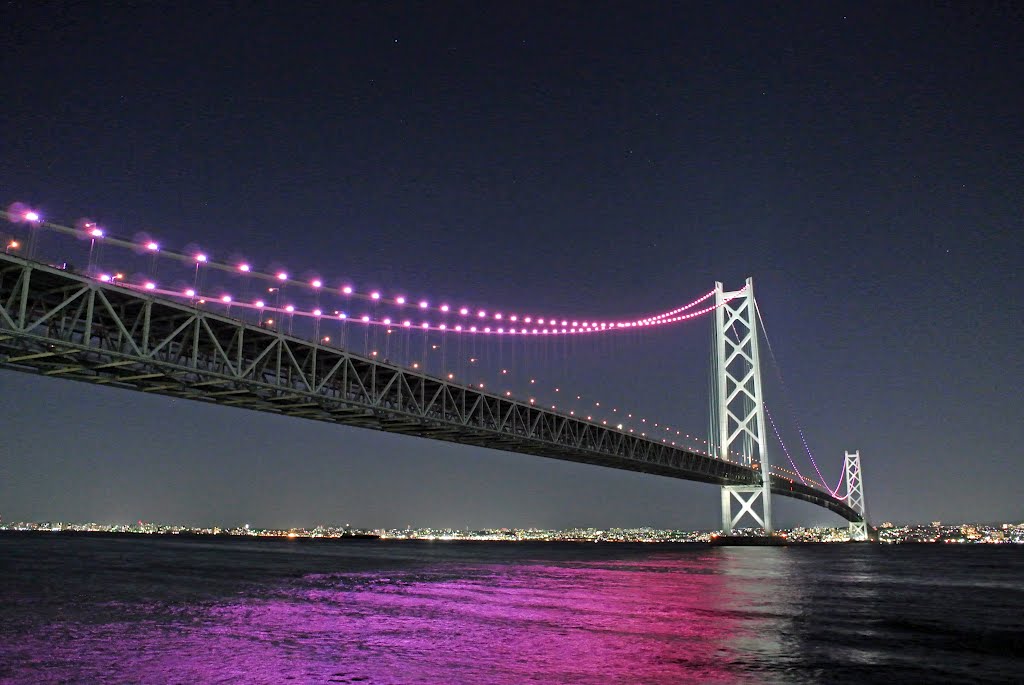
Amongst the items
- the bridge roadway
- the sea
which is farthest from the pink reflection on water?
the bridge roadway

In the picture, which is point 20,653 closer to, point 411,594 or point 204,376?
point 411,594

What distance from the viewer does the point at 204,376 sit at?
32094mm

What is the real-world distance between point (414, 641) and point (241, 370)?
25400 millimetres

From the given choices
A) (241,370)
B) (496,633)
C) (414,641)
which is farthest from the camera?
(241,370)

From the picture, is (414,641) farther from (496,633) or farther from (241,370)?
(241,370)

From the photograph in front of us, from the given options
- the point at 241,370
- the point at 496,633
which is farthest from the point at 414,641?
the point at 241,370

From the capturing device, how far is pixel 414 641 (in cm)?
1148

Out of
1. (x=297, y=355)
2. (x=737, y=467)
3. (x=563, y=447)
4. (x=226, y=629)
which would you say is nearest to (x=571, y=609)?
(x=226, y=629)

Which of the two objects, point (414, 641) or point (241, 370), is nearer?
point (414, 641)

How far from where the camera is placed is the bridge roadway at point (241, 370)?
A: 26828 mm

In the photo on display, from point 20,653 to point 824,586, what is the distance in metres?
22.6

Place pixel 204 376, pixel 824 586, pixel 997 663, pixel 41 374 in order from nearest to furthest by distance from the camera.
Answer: pixel 997 663
pixel 824 586
pixel 41 374
pixel 204 376

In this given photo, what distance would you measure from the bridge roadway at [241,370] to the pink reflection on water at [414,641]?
43.9 feet

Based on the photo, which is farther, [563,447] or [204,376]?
[563,447]
